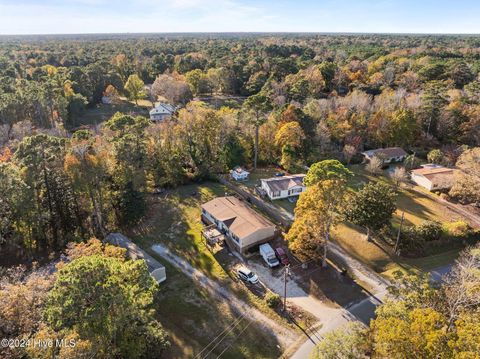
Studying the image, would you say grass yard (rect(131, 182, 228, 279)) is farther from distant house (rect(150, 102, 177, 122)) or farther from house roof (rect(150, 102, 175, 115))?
house roof (rect(150, 102, 175, 115))

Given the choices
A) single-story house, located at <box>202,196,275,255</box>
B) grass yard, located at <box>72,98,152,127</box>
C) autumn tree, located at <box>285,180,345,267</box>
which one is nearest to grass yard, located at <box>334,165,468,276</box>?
autumn tree, located at <box>285,180,345,267</box>

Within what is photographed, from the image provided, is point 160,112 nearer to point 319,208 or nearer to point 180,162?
point 180,162

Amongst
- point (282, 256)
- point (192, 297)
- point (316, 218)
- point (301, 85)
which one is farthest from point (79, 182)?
point (301, 85)

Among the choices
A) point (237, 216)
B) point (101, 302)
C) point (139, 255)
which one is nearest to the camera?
point (101, 302)

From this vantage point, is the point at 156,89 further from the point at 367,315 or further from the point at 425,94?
the point at 367,315

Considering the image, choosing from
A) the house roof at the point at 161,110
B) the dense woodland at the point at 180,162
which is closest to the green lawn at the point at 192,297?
the dense woodland at the point at 180,162

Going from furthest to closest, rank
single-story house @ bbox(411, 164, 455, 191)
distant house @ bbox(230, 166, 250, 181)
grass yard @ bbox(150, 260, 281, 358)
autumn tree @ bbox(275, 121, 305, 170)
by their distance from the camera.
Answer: autumn tree @ bbox(275, 121, 305, 170), distant house @ bbox(230, 166, 250, 181), single-story house @ bbox(411, 164, 455, 191), grass yard @ bbox(150, 260, 281, 358)

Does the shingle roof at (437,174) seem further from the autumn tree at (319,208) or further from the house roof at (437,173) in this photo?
the autumn tree at (319,208)

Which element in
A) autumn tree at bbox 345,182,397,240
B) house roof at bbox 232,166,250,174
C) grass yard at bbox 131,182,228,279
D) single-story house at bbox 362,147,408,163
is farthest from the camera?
single-story house at bbox 362,147,408,163
